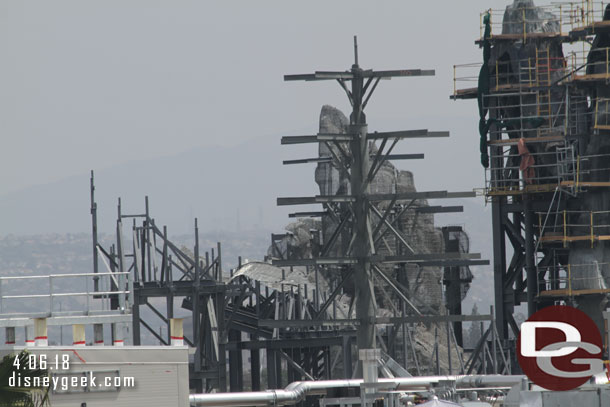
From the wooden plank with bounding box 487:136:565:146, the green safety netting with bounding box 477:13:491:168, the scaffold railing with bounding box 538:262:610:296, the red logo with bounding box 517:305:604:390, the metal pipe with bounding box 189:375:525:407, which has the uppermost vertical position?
the green safety netting with bounding box 477:13:491:168

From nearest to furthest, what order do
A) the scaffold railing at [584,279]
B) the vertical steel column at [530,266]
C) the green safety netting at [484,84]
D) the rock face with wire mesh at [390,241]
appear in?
the scaffold railing at [584,279]
the vertical steel column at [530,266]
the green safety netting at [484,84]
the rock face with wire mesh at [390,241]

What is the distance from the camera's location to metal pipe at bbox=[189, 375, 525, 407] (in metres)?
44.7

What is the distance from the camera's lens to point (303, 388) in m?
49.1

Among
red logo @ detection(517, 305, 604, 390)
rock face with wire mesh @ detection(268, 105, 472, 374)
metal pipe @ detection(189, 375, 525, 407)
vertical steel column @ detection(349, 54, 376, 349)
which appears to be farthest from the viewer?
rock face with wire mesh @ detection(268, 105, 472, 374)

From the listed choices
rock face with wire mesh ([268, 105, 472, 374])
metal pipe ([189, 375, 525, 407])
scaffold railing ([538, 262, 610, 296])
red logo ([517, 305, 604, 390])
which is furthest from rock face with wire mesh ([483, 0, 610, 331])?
red logo ([517, 305, 604, 390])

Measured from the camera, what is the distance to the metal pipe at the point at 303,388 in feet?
147

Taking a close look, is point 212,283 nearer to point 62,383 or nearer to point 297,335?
point 297,335

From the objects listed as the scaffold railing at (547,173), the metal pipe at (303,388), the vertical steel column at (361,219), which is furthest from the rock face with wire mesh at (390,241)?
the metal pipe at (303,388)

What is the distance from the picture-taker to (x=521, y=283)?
67938mm

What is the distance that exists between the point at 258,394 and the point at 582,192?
71.8 ft

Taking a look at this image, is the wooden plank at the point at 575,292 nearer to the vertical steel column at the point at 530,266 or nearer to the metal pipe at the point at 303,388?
the vertical steel column at the point at 530,266

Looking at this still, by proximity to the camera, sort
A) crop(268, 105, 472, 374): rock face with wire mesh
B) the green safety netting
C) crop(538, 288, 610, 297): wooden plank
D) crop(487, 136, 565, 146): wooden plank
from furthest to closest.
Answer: crop(268, 105, 472, 374): rock face with wire mesh
the green safety netting
crop(487, 136, 565, 146): wooden plank
crop(538, 288, 610, 297): wooden plank

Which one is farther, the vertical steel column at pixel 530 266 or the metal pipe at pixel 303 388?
the vertical steel column at pixel 530 266

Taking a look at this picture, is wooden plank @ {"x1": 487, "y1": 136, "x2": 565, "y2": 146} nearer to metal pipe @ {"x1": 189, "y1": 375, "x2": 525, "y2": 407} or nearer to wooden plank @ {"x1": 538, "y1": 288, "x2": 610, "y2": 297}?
wooden plank @ {"x1": 538, "y1": 288, "x2": 610, "y2": 297}
